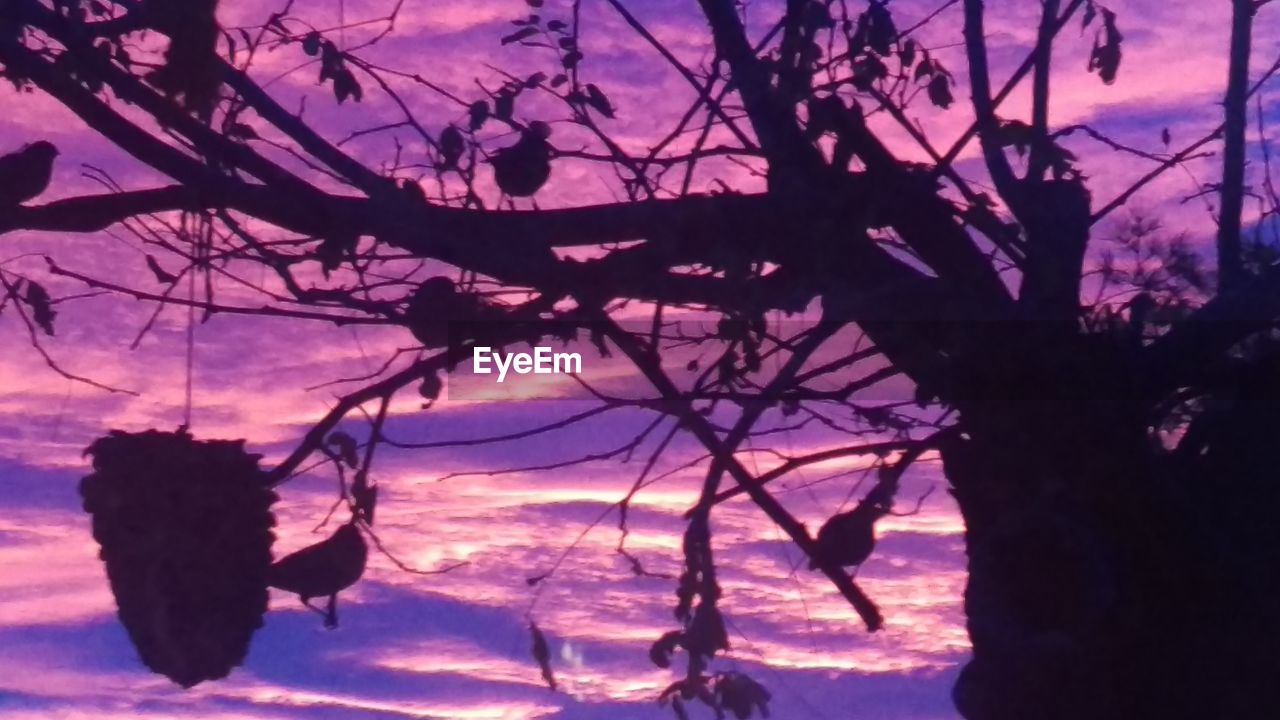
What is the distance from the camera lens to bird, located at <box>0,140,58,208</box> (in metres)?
4.09

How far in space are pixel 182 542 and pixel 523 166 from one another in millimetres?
1324

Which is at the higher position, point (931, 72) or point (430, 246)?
point (931, 72)

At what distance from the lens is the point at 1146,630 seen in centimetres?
360

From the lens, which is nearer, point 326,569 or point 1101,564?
point 1101,564

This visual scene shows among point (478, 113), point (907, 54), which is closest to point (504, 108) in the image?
point (478, 113)

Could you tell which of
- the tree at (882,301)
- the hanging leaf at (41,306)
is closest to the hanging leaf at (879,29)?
the tree at (882,301)

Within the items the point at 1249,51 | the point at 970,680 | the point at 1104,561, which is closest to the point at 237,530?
the point at 970,680

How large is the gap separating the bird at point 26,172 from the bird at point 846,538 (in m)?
2.29

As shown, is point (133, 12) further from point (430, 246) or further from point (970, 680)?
point (970, 680)

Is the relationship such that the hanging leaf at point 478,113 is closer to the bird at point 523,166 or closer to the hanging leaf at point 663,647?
the bird at point 523,166

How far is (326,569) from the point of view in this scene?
4039mm

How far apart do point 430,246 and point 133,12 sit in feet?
3.08

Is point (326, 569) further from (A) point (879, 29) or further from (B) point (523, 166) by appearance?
(A) point (879, 29)

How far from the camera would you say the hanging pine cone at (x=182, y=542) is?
3561 mm
